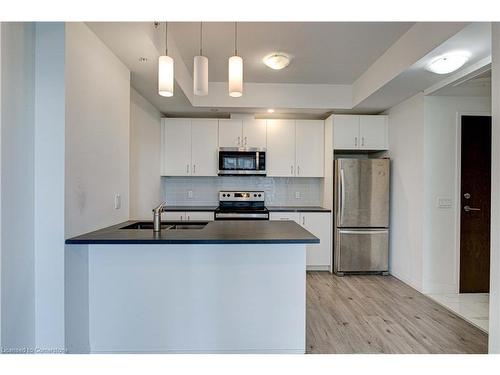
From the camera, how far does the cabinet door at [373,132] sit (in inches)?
159

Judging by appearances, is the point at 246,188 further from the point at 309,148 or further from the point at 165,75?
the point at 165,75

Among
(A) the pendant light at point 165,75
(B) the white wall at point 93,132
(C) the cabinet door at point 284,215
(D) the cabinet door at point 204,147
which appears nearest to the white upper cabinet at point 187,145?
(D) the cabinet door at point 204,147

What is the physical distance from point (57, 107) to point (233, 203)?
2.90 meters

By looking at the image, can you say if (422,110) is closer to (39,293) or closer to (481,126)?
(481,126)

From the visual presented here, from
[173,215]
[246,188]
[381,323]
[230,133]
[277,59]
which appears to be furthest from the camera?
[246,188]

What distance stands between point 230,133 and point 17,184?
297 centimetres

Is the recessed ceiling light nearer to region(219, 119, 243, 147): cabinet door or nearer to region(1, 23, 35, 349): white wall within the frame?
region(219, 119, 243, 147): cabinet door

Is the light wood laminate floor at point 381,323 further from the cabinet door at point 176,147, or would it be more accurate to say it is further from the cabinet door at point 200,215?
the cabinet door at point 176,147

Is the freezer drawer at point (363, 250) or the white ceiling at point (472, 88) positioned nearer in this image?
the white ceiling at point (472, 88)

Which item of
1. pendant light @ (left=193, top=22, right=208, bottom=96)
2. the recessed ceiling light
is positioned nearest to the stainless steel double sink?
pendant light @ (left=193, top=22, right=208, bottom=96)

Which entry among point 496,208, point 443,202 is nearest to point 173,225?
point 496,208

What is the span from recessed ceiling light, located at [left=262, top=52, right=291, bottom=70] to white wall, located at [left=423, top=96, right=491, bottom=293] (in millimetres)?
1669

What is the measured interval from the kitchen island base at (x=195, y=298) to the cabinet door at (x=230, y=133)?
249 cm

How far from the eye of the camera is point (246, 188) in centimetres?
461
